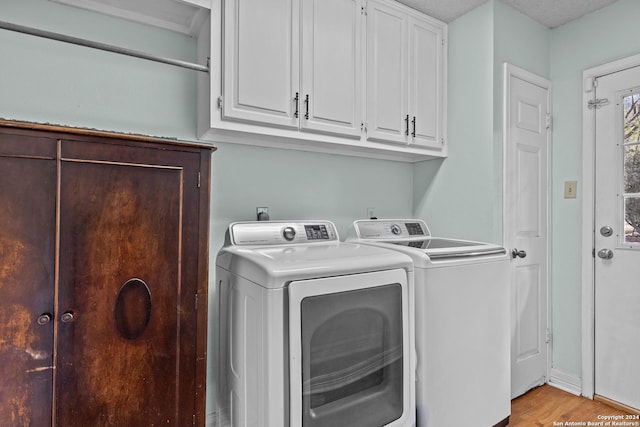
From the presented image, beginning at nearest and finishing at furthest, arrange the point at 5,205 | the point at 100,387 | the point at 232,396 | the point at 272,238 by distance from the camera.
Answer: the point at 5,205 < the point at 100,387 < the point at 232,396 < the point at 272,238

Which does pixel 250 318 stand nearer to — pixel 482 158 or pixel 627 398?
pixel 482 158

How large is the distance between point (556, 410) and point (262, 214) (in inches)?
88.2

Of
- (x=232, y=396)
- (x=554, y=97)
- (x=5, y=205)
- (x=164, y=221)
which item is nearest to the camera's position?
(x=5, y=205)

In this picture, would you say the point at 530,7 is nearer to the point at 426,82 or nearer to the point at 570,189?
the point at 426,82

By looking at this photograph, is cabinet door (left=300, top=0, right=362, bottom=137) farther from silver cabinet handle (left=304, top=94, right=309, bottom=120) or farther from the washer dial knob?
the washer dial knob

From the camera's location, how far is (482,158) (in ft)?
7.44

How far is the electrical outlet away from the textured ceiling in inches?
62.2

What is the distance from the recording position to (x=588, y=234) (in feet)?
7.83

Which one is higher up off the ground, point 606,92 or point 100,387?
point 606,92

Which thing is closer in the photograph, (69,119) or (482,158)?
(69,119)

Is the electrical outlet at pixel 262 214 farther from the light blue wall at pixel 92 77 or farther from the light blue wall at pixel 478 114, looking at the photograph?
the light blue wall at pixel 478 114

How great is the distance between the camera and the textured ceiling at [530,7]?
223cm

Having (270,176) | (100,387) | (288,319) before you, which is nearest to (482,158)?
(270,176)

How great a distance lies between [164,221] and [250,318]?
500 mm
